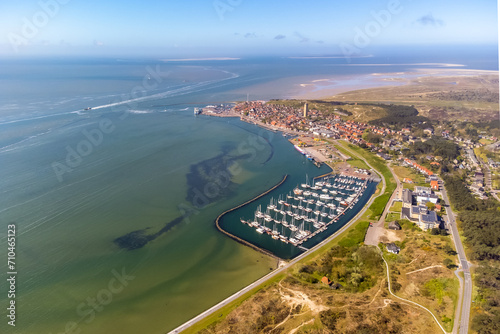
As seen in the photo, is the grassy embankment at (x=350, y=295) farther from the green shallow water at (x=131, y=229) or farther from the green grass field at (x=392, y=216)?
the green grass field at (x=392, y=216)

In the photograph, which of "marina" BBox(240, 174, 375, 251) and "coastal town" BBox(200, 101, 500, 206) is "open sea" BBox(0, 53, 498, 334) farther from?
"coastal town" BBox(200, 101, 500, 206)

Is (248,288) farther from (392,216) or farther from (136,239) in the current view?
(392,216)

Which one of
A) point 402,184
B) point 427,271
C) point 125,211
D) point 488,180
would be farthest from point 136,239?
point 488,180

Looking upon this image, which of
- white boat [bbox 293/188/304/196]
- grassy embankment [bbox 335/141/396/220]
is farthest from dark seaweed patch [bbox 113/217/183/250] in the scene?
grassy embankment [bbox 335/141/396/220]

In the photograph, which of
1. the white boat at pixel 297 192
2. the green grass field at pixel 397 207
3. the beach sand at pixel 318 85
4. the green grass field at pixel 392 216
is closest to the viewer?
the green grass field at pixel 392 216

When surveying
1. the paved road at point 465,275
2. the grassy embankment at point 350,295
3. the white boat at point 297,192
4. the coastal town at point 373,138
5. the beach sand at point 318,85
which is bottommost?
the grassy embankment at point 350,295

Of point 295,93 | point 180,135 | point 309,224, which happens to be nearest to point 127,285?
point 309,224

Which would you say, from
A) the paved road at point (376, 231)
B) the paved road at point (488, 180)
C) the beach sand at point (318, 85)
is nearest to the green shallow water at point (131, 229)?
the paved road at point (376, 231)
